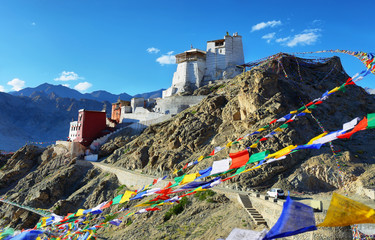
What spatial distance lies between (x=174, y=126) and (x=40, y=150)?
26.3 m

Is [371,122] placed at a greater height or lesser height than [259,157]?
greater

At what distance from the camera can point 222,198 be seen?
1641 centimetres

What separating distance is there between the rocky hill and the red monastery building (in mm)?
3474

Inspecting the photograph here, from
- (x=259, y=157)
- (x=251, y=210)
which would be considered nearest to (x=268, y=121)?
(x=251, y=210)

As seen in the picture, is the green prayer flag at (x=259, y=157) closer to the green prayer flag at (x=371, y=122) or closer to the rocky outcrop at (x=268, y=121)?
the green prayer flag at (x=371, y=122)

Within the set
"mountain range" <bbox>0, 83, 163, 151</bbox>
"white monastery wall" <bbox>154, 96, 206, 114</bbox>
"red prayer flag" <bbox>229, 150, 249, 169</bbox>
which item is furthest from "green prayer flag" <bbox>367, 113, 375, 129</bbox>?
"mountain range" <bbox>0, 83, 163, 151</bbox>

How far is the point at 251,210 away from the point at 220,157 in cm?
700

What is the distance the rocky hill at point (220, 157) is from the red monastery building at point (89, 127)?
347 cm

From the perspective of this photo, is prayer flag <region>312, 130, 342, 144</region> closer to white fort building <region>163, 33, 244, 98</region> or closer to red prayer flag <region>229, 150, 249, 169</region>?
red prayer flag <region>229, 150, 249, 169</region>

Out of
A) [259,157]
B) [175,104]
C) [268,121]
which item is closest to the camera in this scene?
[259,157]

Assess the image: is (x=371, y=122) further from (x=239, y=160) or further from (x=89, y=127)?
(x=89, y=127)

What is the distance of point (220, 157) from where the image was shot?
815 inches

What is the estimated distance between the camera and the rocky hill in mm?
16109

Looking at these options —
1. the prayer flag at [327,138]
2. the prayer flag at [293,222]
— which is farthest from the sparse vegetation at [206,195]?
the prayer flag at [293,222]
